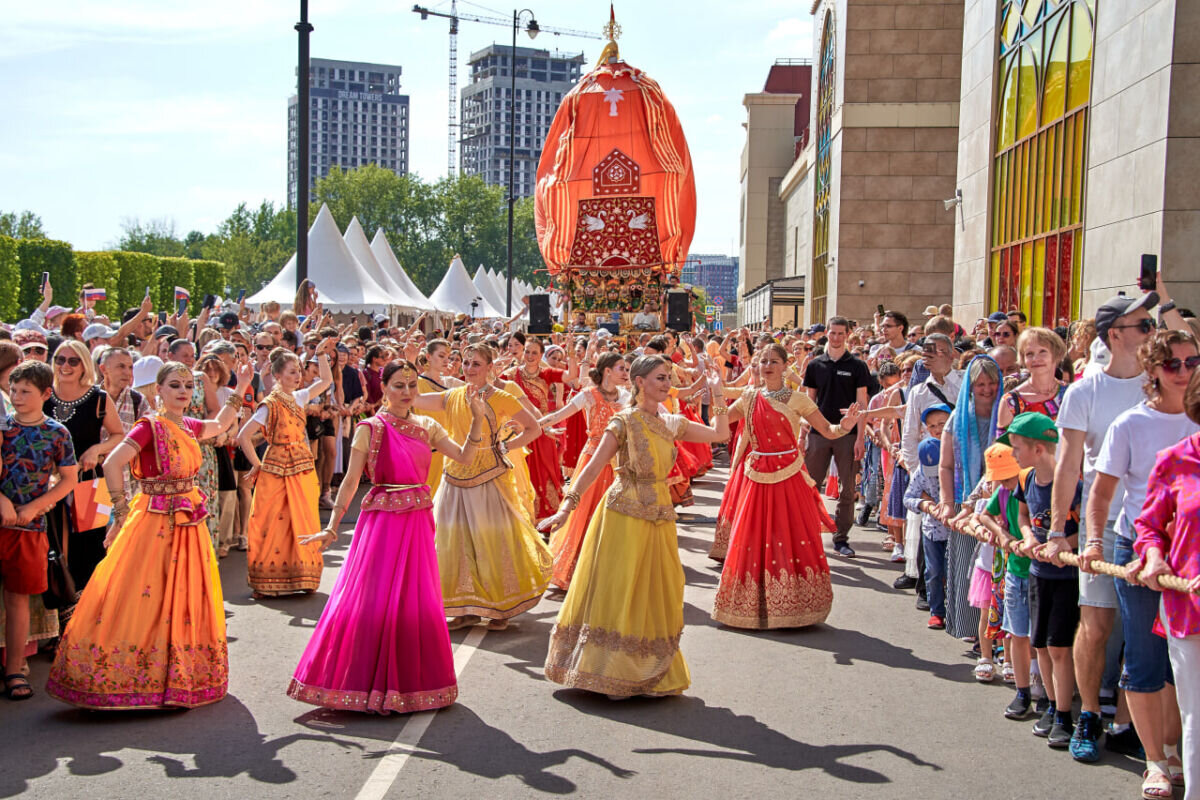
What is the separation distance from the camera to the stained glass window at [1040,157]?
1623 cm

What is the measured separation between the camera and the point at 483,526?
25.8ft

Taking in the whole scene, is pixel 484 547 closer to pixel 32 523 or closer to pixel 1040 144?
pixel 32 523

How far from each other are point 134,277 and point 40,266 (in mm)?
9780

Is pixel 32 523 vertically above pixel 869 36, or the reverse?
pixel 869 36

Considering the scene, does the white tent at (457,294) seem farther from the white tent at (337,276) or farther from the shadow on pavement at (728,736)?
the shadow on pavement at (728,736)

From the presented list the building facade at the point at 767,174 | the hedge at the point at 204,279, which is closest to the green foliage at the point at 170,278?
the hedge at the point at 204,279

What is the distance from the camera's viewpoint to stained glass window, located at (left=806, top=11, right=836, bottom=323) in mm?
33656

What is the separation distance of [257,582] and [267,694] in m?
2.61

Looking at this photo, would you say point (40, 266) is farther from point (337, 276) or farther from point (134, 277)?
point (337, 276)

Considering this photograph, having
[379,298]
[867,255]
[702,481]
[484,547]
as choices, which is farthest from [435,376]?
[379,298]

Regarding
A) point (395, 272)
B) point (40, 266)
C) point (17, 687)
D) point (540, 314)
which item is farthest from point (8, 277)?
point (17, 687)

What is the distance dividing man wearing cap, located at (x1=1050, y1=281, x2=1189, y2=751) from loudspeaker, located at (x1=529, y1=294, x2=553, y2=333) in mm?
19776

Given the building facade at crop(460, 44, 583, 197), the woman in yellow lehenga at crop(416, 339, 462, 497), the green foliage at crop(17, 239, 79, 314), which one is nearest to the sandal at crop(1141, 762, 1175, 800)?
the woman in yellow lehenga at crop(416, 339, 462, 497)

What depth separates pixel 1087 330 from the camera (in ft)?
26.0
